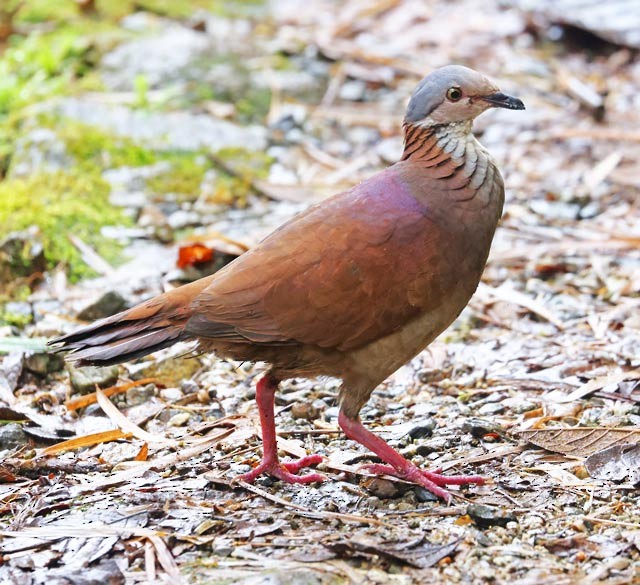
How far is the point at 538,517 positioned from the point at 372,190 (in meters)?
1.37

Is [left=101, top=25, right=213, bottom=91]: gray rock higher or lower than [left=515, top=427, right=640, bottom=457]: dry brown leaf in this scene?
lower

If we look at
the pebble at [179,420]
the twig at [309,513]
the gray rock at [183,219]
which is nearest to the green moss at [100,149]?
the gray rock at [183,219]

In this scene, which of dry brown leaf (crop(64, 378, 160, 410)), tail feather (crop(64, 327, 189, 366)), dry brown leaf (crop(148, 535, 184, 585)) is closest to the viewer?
dry brown leaf (crop(148, 535, 184, 585))

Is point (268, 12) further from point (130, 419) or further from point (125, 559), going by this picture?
point (125, 559)

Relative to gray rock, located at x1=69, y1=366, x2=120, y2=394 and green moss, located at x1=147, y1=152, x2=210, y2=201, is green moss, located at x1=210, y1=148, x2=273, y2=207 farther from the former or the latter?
gray rock, located at x1=69, y1=366, x2=120, y2=394

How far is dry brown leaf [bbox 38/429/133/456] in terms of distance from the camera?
4258mm

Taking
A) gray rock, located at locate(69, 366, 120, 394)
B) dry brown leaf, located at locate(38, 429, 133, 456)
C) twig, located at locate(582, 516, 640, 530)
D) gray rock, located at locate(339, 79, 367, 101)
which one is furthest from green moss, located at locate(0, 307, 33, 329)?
gray rock, located at locate(339, 79, 367, 101)

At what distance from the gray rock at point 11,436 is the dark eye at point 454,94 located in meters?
2.26

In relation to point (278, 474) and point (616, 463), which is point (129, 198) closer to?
point (278, 474)

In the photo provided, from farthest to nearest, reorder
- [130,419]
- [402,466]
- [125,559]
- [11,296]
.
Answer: [11,296] → [130,419] → [402,466] → [125,559]

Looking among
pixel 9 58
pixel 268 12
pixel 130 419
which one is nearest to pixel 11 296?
pixel 130 419

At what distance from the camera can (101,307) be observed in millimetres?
5590

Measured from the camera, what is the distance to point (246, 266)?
393cm

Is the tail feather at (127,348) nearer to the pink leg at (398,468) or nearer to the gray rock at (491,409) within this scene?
the pink leg at (398,468)
